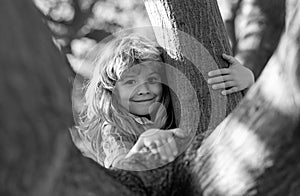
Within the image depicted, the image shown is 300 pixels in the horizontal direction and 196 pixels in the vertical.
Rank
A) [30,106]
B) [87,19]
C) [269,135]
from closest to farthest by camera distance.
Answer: [30,106] → [269,135] → [87,19]

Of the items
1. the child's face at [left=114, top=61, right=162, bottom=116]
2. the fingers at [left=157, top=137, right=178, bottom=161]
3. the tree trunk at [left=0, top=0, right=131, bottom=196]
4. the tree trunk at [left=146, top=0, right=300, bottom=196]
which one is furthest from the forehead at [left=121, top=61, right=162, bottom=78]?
the tree trunk at [left=0, top=0, right=131, bottom=196]

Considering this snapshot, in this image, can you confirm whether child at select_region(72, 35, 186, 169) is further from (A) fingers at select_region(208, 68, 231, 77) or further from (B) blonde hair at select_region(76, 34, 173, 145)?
(A) fingers at select_region(208, 68, 231, 77)

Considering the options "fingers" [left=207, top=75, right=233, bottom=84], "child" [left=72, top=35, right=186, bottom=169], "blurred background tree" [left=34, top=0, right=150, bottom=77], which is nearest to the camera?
"fingers" [left=207, top=75, right=233, bottom=84]

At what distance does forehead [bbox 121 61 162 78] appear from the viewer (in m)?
2.43

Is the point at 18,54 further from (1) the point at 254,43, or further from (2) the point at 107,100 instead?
(1) the point at 254,43

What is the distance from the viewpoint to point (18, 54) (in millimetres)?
995

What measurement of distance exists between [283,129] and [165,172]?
374 mm

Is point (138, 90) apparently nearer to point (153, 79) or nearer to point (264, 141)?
point (153, 79)

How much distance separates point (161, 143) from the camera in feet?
5.20

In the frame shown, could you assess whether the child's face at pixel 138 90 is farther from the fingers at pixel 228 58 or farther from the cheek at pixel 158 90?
the fingers at pixel 228 58

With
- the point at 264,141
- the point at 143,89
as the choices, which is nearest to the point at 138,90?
the point at 143,89

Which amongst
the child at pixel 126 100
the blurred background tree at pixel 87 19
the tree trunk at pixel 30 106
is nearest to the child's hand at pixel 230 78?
the child at pixel 126 100

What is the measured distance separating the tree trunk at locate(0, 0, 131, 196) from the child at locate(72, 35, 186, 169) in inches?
47.9

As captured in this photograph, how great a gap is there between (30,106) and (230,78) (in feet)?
3.97
